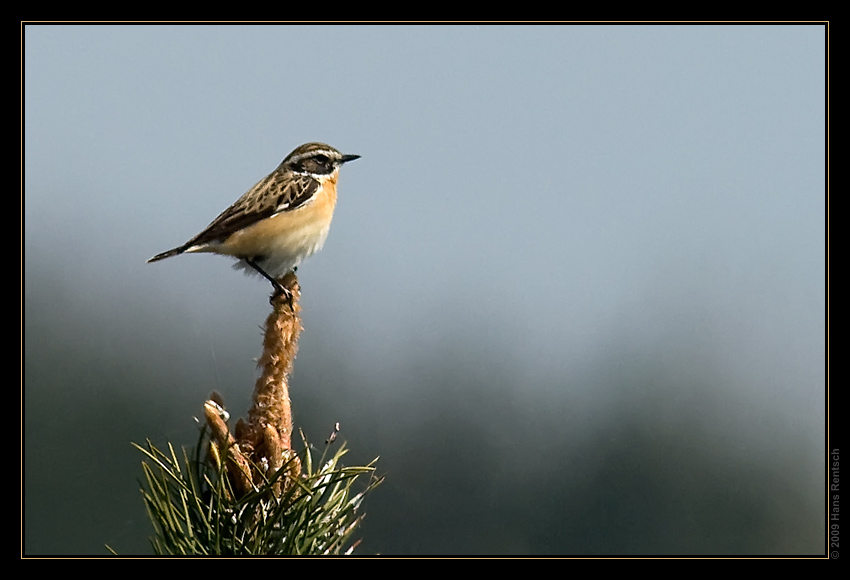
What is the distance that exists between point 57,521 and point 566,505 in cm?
978

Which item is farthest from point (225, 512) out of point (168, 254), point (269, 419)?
point (168, 254)

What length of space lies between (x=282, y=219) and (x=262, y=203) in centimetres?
30

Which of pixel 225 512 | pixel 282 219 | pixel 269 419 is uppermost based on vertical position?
pixel 282 219

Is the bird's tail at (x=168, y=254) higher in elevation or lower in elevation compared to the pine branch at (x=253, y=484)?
higher

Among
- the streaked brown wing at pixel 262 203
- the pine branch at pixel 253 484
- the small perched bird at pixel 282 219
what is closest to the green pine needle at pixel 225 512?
the pine branch at pixel 253 484

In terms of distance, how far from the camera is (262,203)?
4.89 meters

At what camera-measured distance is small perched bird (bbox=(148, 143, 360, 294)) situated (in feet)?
15.0

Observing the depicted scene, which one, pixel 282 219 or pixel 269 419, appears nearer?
pixel 269 419

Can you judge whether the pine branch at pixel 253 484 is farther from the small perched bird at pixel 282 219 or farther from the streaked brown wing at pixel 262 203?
the streaked brown wing at pixel 262 203

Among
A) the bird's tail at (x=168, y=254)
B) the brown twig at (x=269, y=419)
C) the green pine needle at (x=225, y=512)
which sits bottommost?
the green pine needle at (x=225, y=512)

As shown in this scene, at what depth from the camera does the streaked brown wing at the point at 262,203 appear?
183 inches

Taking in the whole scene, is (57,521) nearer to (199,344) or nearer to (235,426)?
(199,344)

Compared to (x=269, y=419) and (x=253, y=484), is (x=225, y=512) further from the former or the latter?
(x=269, y=419)
